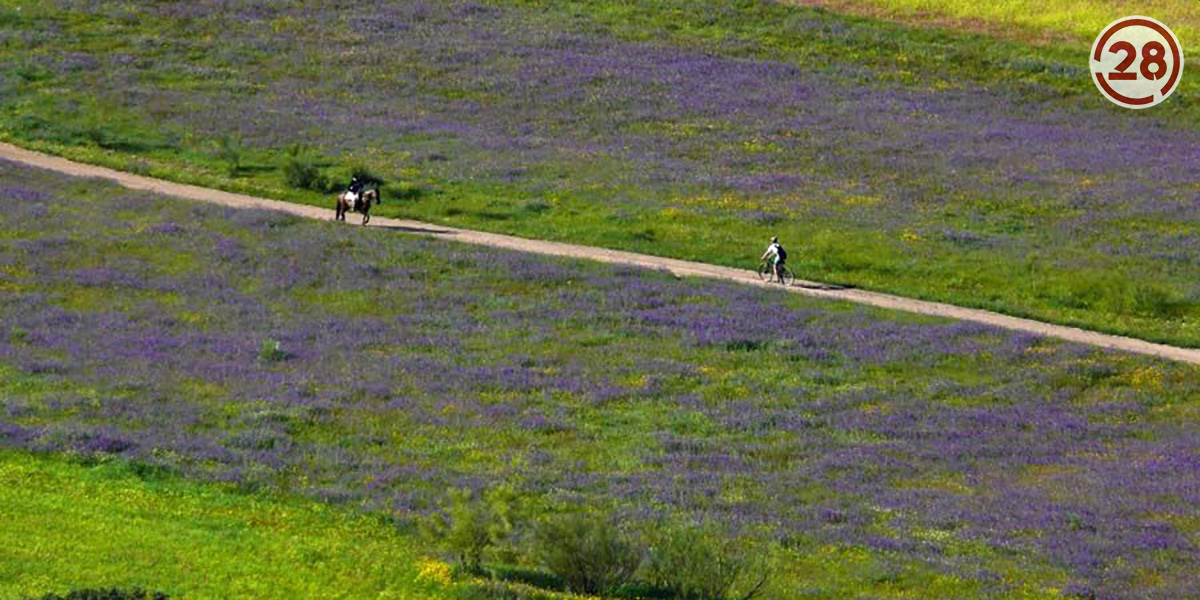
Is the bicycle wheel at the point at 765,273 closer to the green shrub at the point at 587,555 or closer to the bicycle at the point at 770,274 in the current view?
the bicycle at the point at 770,274

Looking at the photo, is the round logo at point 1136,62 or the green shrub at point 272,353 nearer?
the green shrub at point 272,353

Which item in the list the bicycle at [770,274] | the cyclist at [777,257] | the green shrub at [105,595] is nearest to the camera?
the green shrub at [105,595]

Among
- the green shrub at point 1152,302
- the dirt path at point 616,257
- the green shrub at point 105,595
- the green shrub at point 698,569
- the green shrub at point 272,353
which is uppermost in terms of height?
the green shrub at point 1152,302

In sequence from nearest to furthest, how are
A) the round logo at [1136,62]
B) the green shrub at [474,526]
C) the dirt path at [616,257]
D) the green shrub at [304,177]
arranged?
the green shrub at [474,526] < the dirt path at [616,257] < the green shrub at [304,177] < the round logo at [1136,62]

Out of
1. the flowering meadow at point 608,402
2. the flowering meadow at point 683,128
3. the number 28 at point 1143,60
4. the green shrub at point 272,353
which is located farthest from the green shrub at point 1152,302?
the number 28 at point 1143,60

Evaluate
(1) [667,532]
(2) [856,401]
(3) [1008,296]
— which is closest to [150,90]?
(3) [1008,296]

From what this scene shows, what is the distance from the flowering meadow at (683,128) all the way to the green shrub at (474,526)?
24.7m

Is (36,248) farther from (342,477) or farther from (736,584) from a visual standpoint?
(736,584)

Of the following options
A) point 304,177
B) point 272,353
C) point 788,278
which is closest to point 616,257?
point 788,278

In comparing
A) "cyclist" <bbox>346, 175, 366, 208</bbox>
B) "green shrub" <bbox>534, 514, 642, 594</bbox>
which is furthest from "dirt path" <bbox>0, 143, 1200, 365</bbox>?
"green shrub" <bbox>534, 514, 642, 594</bbox>

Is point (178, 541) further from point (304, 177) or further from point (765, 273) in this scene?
point (304, 177)

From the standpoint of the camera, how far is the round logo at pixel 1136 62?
79.9 meters

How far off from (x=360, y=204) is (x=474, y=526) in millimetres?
30222

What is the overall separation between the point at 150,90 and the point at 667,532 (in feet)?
176
